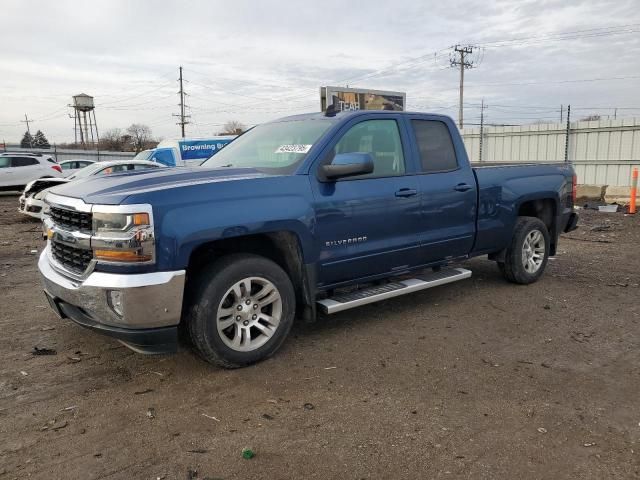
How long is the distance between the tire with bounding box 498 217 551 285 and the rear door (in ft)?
2.72

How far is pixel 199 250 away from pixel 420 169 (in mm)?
2292

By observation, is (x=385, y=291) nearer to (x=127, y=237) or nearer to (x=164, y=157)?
(x=127, y=237)

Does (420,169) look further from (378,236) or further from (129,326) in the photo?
(129,326)

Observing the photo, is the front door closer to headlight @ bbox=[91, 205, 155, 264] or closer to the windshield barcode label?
the windshield barcode label

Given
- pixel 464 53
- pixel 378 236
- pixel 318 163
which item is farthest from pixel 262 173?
pixel 464 53

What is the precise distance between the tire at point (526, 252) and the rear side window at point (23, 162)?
68.3 ft

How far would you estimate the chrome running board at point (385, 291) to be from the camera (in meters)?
4.35

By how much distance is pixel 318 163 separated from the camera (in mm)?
4262

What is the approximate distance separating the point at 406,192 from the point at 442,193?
1.71 ft

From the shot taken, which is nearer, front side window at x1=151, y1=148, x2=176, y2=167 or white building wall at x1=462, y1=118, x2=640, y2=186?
white building wall at x1=462, y1=118, x2=640, y2=186

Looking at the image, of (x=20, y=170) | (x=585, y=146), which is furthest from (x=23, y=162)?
(x=585, y=146)

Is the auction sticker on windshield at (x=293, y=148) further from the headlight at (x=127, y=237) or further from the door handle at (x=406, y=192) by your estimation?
the headlight at (x=127, y=237)

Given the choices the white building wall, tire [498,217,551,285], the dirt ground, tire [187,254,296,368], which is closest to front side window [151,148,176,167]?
the white building wall

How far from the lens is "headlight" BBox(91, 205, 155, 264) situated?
10.9ft
